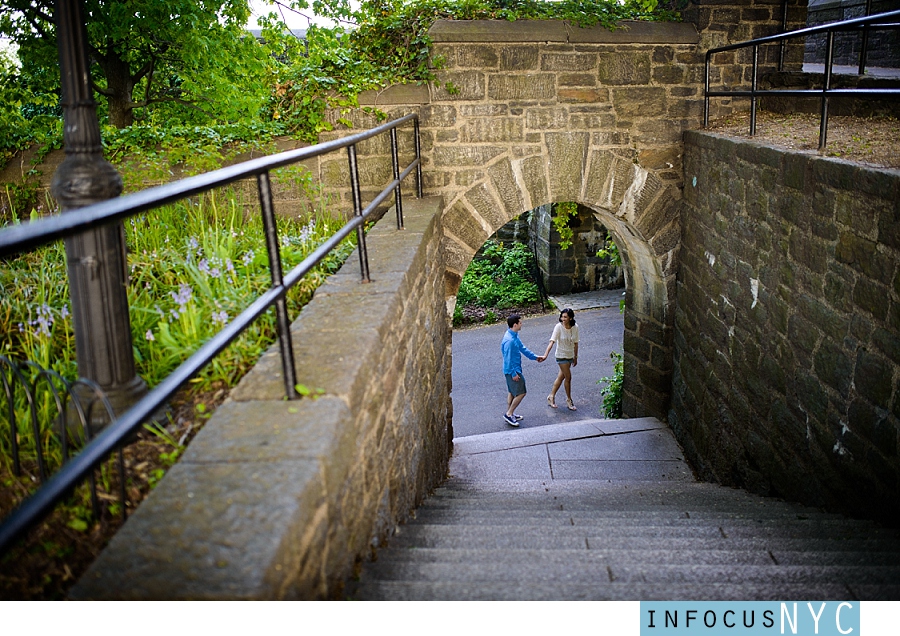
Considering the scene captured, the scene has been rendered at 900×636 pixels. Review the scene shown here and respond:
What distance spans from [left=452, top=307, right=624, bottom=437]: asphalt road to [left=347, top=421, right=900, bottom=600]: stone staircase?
12.2ft

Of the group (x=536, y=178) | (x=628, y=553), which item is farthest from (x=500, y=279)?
(x=628, y=553)

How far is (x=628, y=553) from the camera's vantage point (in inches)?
104

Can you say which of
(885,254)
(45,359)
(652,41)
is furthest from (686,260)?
(45,359)

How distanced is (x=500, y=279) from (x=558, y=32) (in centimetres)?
814

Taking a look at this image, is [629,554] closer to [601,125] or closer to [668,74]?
[601,125]

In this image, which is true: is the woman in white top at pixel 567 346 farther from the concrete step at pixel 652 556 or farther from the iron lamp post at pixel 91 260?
the iron lamp post at pixel 91 260

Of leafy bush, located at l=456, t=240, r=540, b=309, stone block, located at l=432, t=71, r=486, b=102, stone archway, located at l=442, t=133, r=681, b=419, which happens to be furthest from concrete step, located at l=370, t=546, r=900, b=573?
leafy bush, located at l=456, t=240, r=540, b=309

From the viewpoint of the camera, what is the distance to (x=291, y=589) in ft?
4.93

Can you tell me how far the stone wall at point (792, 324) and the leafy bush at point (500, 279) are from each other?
21.8 ft

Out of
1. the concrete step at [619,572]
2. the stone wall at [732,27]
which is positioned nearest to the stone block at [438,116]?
the stone wall at [732,27]

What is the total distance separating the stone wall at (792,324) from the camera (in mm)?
3264

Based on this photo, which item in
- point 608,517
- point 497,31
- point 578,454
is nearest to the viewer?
point 608,517

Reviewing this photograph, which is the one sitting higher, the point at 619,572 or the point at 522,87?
the point at 522,87

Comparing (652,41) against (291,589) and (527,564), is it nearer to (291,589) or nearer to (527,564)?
(527,564)
